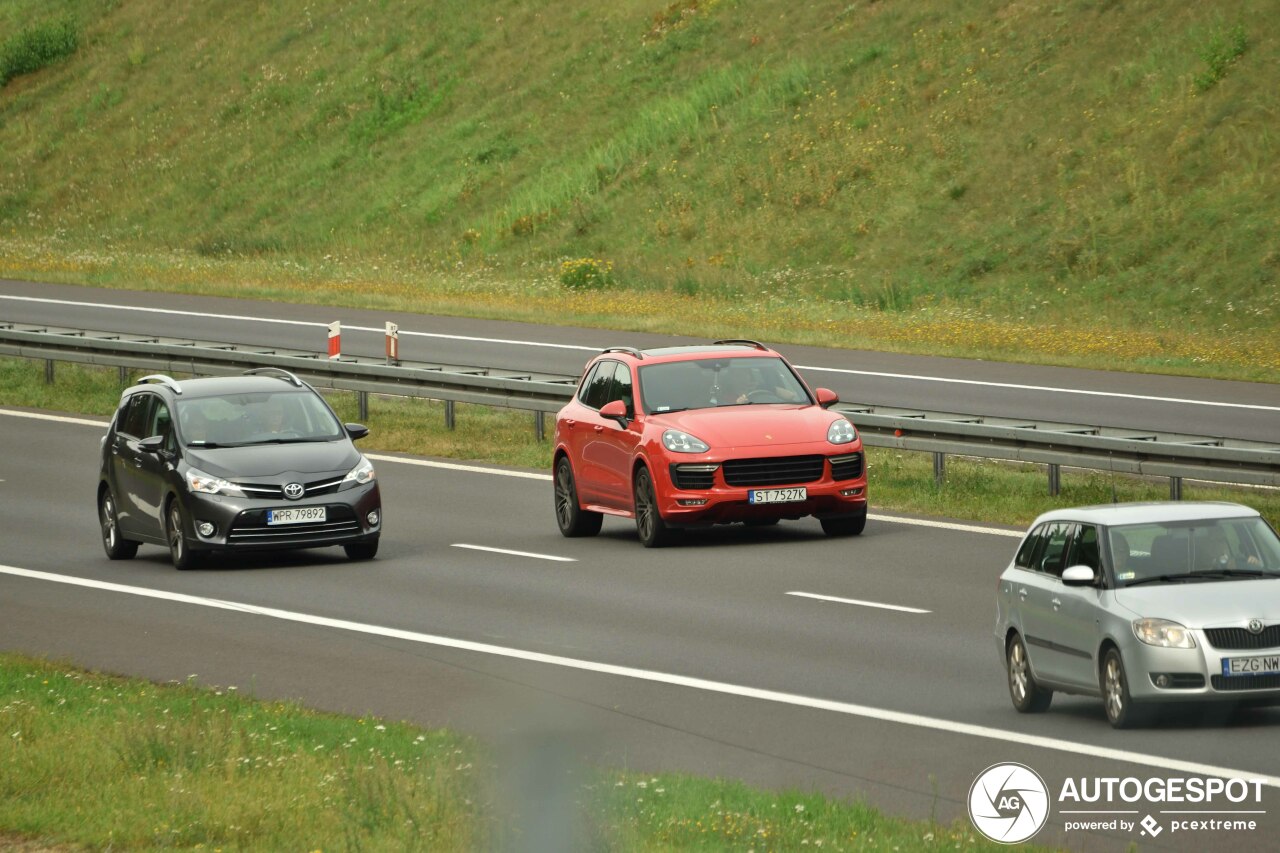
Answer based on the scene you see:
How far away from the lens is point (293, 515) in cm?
1841

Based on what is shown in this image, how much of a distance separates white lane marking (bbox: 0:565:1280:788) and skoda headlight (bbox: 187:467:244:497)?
3.92 feet

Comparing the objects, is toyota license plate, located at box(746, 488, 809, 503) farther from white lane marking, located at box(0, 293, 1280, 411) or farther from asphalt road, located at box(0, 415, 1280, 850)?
white lane marking, located at box(0, 293, 1280, 411)

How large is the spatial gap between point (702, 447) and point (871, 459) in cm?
708

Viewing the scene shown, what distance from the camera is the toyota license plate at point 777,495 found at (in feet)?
61.3

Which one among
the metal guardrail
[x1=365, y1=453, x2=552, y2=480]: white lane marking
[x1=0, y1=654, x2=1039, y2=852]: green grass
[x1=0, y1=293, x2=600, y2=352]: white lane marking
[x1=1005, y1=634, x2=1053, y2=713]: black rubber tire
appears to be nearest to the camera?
[x1=0, y1=654, x2=1039, y2=852]: green grass

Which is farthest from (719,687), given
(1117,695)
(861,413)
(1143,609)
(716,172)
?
(716,172)

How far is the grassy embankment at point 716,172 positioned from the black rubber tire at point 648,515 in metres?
16.5

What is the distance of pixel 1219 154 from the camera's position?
43.1m

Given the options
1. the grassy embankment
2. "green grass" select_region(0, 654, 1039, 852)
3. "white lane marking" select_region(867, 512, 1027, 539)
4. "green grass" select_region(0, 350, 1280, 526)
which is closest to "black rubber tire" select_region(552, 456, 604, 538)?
"white lane marking" select_region(867, 512, 1027, 539)

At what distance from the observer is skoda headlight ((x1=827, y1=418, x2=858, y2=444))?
61.9 ft

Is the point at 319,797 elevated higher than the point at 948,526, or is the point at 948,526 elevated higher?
the point at 948,526

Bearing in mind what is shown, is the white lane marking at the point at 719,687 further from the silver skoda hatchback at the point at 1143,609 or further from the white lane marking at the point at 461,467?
the white lane marking at the point at 461,467

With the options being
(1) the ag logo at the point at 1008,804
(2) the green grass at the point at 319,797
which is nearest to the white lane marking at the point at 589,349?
(1) the ag logo at the point at 1008,804

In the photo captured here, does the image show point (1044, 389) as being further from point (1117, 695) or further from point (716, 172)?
point (716, 172)
